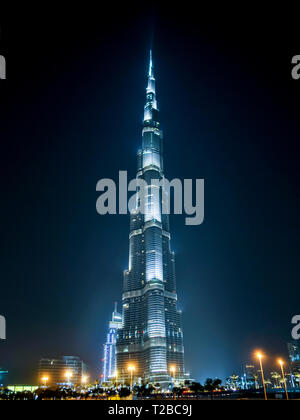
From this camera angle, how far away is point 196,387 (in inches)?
5064
